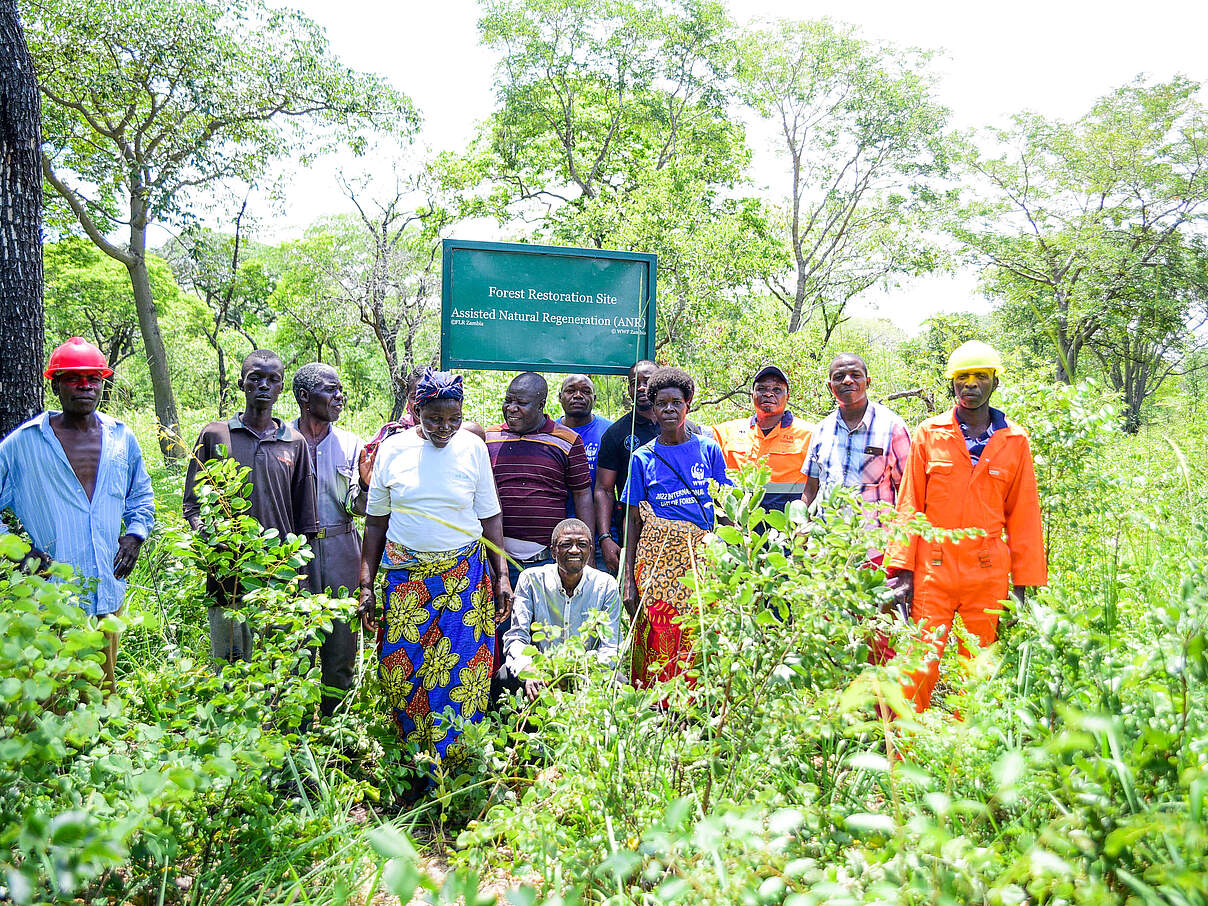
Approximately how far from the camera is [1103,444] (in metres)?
3.79

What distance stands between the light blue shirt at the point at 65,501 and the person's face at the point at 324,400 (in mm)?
868

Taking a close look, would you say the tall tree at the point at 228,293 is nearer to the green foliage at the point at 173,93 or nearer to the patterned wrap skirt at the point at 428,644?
the green foliage at the point at 173,93

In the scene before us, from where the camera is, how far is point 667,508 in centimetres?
353

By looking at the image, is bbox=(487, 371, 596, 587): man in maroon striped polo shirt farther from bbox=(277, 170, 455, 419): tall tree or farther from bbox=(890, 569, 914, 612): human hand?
bbox=(277, 170, 455, 419): tall tree

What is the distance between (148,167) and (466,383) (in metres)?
8.64

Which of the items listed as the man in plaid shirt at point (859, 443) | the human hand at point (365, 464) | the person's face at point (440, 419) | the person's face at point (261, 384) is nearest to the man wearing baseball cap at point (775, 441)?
the man in plaid shirt at point (859, 443)

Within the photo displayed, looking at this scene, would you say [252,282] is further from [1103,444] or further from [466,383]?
[1103,444]

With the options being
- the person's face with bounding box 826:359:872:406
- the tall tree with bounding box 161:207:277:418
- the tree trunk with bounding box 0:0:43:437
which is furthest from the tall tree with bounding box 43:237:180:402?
the person's face with bounding box 826:359:872:406

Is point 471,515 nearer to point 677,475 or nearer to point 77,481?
point 677,475

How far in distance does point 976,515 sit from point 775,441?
3.62 ft

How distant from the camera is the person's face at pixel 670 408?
11.6ft

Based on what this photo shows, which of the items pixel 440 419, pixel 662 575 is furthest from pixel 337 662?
pixel 662 575

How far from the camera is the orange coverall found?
10.7ft

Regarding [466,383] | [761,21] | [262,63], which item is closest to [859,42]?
[761,21]
